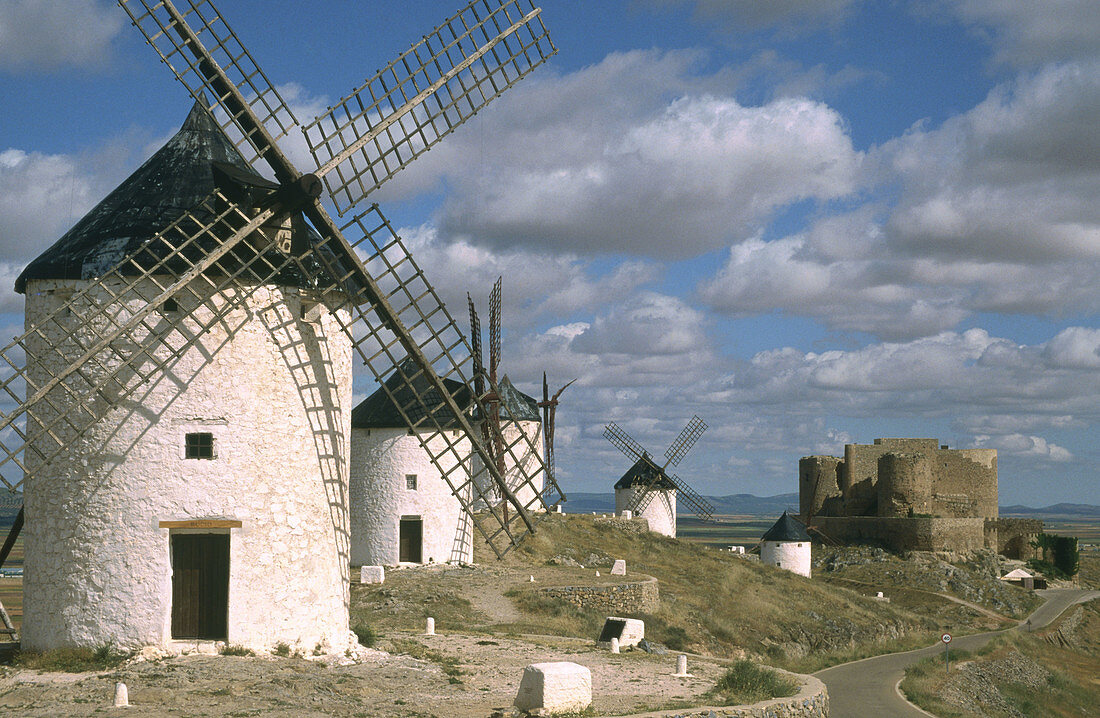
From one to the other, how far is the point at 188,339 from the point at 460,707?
248 inches

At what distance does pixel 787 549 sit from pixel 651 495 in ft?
24.1

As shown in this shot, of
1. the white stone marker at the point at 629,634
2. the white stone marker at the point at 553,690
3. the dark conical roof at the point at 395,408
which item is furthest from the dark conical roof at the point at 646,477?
the white stone marker at the point at 553,690

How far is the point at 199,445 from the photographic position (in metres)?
14.3

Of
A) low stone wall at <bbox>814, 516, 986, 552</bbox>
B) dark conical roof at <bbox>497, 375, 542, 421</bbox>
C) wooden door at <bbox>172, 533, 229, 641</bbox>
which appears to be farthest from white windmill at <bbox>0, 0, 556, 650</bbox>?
low stone wall at <bbox>814, 516, 986, 552</bbox>

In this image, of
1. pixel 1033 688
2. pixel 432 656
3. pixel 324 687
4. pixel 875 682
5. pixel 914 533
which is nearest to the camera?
pixel 324 687

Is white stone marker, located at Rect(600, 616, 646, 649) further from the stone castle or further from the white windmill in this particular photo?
the stone castle

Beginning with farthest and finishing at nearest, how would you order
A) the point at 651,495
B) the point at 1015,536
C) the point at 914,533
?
the point at 1015,536, the point at 914,533, the point at 651,495

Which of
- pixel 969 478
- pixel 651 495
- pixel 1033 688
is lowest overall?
pixel 1033 688

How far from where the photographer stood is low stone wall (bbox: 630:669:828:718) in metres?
12.3

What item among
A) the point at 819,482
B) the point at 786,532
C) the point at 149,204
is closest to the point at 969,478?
the point at 819,482

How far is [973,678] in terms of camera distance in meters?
27.8

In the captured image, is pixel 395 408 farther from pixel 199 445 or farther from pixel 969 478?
pixel 969 478

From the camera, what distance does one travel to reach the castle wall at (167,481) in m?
14.0

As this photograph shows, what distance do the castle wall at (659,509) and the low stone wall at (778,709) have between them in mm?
34423
